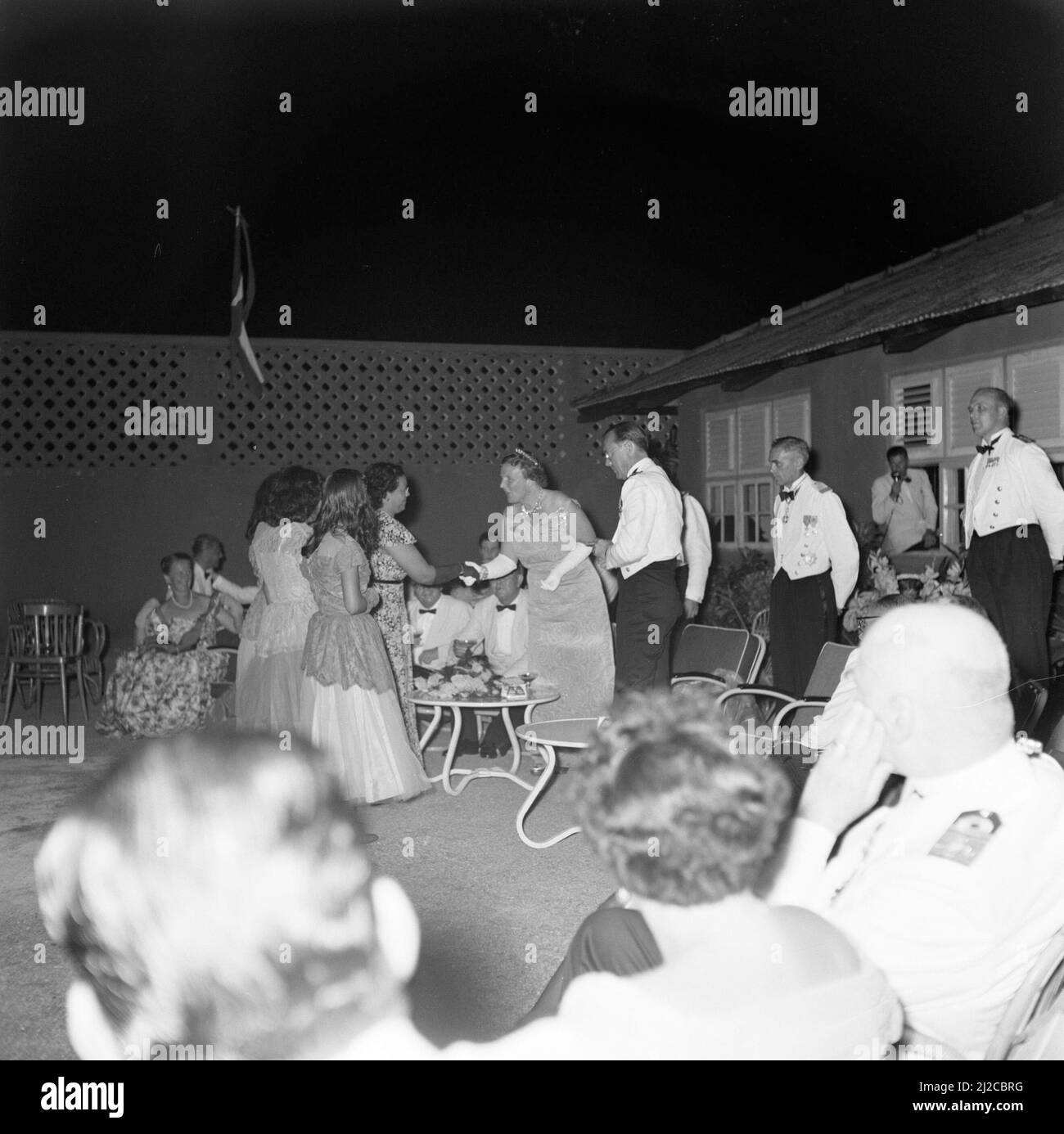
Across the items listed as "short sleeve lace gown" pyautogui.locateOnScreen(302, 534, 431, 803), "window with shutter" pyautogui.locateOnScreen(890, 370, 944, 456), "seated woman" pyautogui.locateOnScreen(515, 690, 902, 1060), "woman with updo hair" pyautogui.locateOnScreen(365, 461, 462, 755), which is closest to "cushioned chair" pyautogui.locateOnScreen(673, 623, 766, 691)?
"woman with updo hair" pyautogui.locateOnScreen(365, 461, 462, 755)

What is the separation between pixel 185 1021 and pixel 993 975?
116cm

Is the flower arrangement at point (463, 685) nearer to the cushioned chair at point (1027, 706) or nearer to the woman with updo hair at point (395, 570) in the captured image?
the woman with updo hair at point (395, 570)

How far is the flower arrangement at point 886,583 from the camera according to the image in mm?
6320

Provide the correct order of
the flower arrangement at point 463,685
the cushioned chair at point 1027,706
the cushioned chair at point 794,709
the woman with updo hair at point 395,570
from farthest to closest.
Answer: the flower arrangement at point 463,685 < the woman with updo hair at point 395,570 < the cushioned chair at point 794,709 < the cushioned chair at point 1027,706

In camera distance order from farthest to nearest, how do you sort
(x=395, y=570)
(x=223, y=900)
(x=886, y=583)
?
(x=886, y=583)
(x=395, y=570)
(x=223, y=900)

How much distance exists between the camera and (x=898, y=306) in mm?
7336

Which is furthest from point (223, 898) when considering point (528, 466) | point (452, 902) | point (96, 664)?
point (96, 664)

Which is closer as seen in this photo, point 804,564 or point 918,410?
point 804,564

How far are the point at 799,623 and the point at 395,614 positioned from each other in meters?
2.26

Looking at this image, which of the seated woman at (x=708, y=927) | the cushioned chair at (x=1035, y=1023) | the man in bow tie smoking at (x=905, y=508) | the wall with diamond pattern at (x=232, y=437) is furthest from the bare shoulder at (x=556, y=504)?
the wall with diamond pattern at (x=232, y=437)

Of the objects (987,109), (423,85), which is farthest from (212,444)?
(987,109)

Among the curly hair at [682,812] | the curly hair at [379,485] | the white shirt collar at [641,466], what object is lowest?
the curly hair at [682,812]

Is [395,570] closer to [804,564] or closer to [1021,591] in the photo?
[804,564]

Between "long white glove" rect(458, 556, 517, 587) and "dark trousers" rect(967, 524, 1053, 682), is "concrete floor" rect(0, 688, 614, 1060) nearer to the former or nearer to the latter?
"long white glove" rect(458, 556, 517, 587)
